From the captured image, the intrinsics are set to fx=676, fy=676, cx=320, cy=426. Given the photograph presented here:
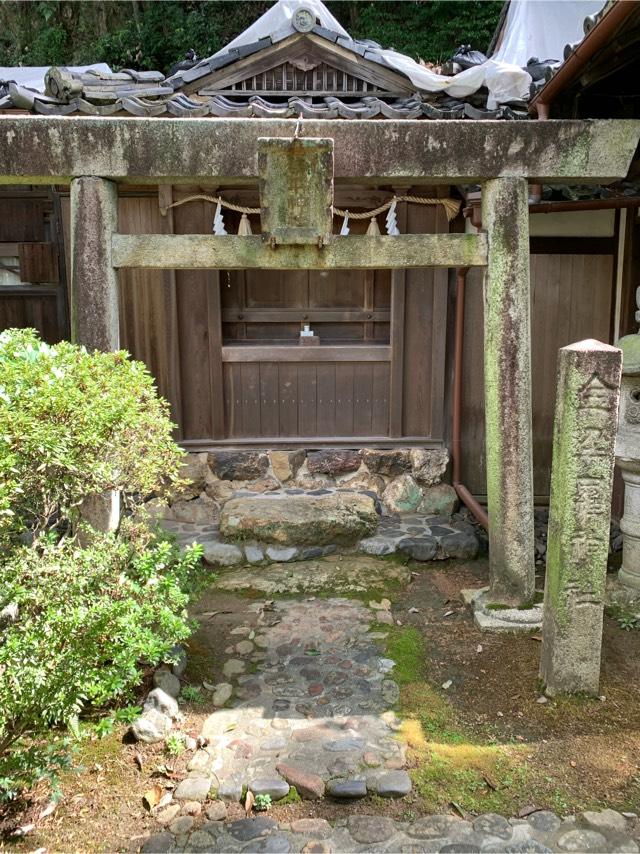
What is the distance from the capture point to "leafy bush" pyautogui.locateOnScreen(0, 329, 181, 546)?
11.4 ft

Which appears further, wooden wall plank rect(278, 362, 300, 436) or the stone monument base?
wooden wall plank rect(278, 362, 300, 436)

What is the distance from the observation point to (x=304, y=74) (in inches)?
291

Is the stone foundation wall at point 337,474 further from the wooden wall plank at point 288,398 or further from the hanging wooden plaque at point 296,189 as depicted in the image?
the hanging wooden plaque at point 296,189

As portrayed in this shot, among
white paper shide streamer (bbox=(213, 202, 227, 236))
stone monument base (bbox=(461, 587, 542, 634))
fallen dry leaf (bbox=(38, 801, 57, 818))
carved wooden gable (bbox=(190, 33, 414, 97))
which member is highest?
carved wooden gable (bbox=(190, 33, 414, 97))

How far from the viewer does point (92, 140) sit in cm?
495

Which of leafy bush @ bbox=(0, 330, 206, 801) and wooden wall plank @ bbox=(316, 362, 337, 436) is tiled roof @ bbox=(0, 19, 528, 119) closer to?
wooden wall plank @ bbox=(316, 362, 337, 436)

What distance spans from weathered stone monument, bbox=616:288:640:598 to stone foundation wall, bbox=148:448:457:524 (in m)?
2.29

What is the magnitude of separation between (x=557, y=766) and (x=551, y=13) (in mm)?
11052

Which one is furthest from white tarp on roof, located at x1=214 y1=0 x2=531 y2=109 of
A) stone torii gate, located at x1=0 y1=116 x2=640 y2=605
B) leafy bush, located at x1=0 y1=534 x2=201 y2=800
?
leafy bush, located at x1=0 y1=534 x2=201 y2=800

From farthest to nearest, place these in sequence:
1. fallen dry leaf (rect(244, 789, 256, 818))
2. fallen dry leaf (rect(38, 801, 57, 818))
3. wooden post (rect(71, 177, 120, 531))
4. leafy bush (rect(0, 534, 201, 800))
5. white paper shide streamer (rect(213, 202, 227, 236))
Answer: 1. white paper shide streamer (rect(213, 202, 227, 236))
2. wooden post (rect(71, 177, 120, 531))
3. fallen dry leaf (rect(244, 789, 256, 818))
4. fallen dry leaf (rect(38, 801, 57, 818))
5. leafy bush (rect(0, 534, 201, 800))

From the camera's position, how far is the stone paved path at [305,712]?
382 cm

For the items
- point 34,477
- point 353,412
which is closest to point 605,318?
point 353,412

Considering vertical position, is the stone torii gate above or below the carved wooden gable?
below

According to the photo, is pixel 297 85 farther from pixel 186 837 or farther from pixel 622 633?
pixel 186 837
